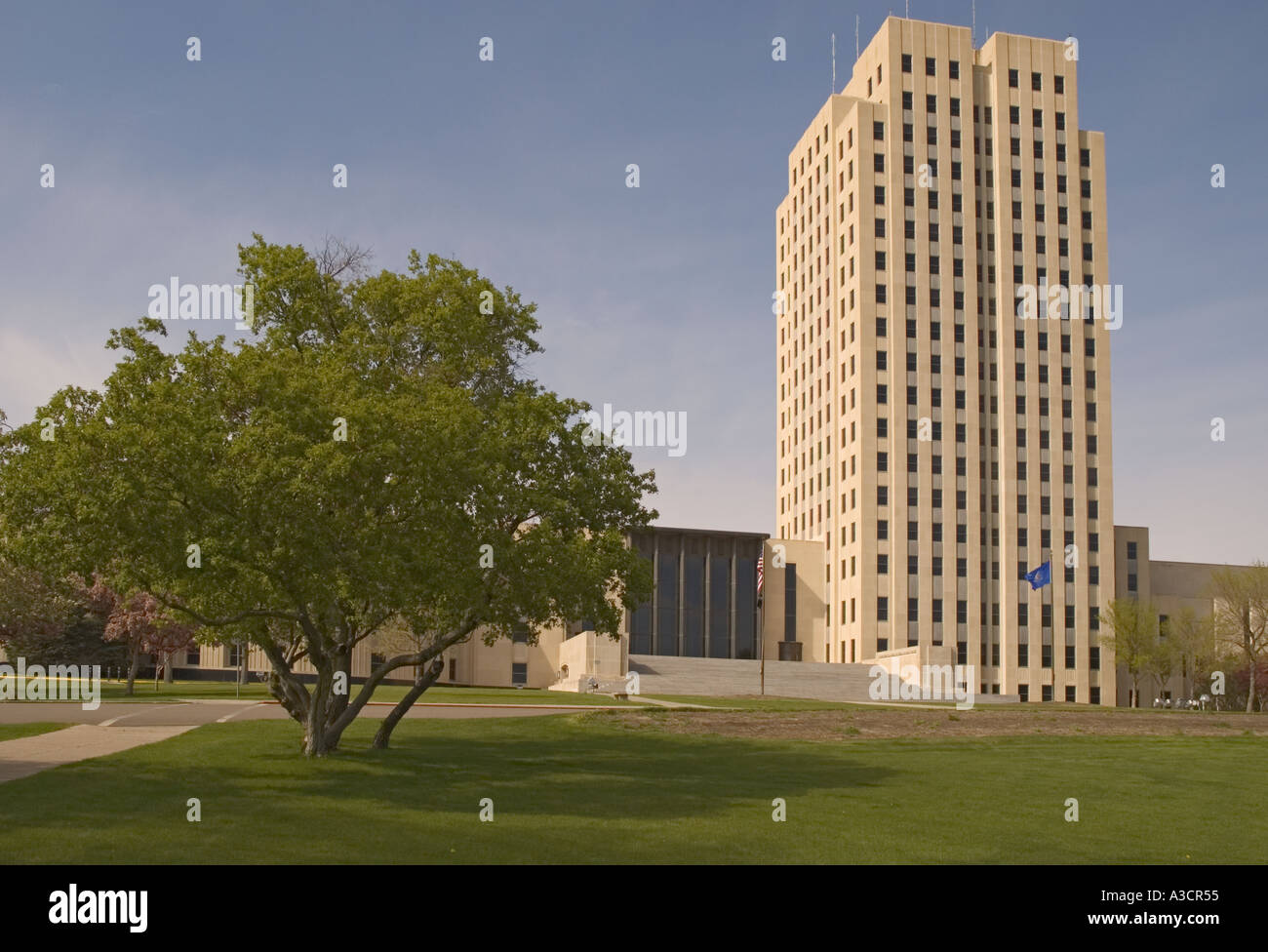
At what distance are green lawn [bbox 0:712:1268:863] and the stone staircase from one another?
38.5 metres

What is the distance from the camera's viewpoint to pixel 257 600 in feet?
73.9

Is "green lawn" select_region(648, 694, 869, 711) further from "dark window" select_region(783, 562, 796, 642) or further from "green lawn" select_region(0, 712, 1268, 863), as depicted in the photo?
"dark window" select_region(783, 562, 796, 642)

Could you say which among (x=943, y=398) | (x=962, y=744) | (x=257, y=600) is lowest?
(x=962, y=744)

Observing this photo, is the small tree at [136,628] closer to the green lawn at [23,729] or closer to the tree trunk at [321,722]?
the green lawn at [23,729]

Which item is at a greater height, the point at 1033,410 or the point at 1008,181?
the point at 1008,181

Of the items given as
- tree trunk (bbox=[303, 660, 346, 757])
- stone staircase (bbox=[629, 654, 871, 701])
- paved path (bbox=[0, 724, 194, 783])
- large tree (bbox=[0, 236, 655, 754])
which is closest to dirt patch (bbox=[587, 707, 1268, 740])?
large tree (bbox=[0, 236, 655, 754])

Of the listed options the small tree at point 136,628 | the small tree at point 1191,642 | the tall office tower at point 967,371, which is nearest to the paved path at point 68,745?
the small tree at point 136,628

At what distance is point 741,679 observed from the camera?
245 ft

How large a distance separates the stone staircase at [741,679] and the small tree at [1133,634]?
22.2 m

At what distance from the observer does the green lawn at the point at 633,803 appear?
615 inches
